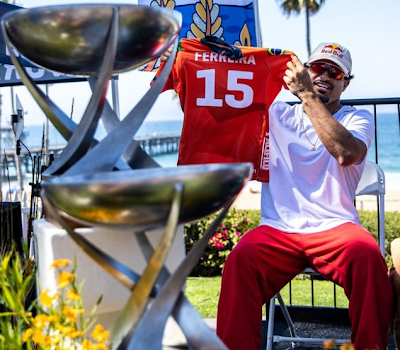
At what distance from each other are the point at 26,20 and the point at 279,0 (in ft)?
121

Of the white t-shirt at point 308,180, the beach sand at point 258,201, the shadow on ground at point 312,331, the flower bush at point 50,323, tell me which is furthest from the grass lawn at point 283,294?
the beach sand at point 258,201

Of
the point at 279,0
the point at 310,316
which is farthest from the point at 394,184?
the point at 310,316

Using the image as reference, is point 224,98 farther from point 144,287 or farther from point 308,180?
point 144,287

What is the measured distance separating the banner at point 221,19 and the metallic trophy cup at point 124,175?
6.62ft

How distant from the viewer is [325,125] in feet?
9.42

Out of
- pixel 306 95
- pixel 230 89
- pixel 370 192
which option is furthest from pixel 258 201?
pixel 306 95

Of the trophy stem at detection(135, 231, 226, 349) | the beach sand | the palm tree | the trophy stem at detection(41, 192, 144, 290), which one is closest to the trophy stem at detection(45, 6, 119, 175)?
the trophy stem at detection(41, 192, 144, 290)

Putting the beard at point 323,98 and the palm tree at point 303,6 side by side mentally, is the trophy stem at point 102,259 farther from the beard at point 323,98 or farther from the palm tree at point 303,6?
the palm tree at point 303,6

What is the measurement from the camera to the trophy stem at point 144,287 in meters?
1.62

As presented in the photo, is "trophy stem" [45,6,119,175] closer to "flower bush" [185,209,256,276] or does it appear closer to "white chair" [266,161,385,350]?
"white chair" [266,161,385,350]

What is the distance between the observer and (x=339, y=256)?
276 centimetres

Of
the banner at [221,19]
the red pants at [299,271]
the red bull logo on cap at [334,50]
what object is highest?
the banner at [221,19]

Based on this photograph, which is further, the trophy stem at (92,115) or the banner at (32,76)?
the banner at (32,76)

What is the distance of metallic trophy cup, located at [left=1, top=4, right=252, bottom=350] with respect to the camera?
1.63 metres
